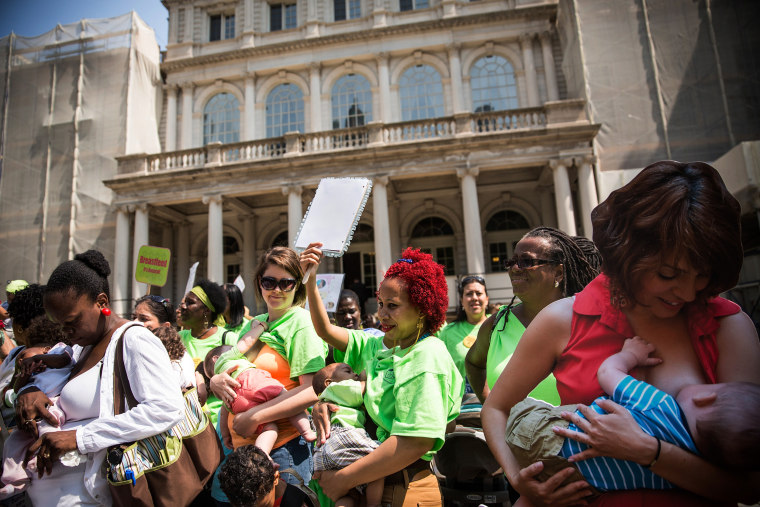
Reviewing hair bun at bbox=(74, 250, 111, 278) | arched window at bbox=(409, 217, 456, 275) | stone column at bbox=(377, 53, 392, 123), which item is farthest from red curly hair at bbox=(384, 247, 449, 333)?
stone column at bbox=(377, 53, 392, 123)

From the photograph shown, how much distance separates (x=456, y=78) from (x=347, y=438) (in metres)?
17.9

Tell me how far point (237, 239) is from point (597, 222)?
19166mm

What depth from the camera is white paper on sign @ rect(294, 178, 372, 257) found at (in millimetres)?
2457

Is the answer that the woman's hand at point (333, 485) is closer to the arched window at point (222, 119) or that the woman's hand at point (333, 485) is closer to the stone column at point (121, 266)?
the stone column at point (121, 266)

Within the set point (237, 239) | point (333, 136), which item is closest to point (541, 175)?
point (333, 136)

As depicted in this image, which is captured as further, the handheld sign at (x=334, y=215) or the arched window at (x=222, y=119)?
the arched window at (x=222, y=119)

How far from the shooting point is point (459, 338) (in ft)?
14.7

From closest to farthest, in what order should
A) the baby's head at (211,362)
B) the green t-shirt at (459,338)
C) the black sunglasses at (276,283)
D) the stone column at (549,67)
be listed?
1. the black sunglasses at (276,283)
2. the baby's head at (211,362)
3. the green t-shirt at (459,338)
4. the stone column at (549,67)

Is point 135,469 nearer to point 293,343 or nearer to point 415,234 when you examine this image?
point 293,343

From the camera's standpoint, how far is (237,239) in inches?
760

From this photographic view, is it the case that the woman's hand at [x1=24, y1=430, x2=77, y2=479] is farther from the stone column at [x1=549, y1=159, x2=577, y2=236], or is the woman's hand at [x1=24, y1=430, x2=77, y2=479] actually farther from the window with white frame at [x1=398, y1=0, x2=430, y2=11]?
the window with white frame at [x1=398, y1=0, x2=430, y2=11]

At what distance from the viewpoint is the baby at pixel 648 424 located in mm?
1005

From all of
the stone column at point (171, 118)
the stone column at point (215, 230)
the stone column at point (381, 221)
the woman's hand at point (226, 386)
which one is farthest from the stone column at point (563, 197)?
the stone column at point (171, 118)

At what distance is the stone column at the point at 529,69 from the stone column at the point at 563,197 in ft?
13.8
